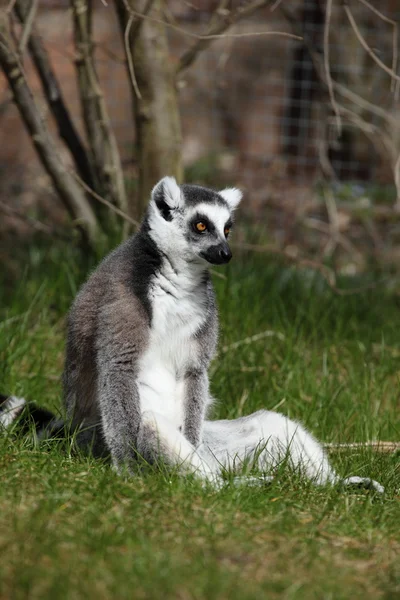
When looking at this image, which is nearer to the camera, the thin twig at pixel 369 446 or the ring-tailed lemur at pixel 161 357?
the ring-tailed lemur at pixel 161 357

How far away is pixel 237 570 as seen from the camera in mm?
2242

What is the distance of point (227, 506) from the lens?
2.73 m

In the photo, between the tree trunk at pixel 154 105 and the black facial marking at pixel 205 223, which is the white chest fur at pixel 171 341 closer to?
the black facial marking at pixel 205 223

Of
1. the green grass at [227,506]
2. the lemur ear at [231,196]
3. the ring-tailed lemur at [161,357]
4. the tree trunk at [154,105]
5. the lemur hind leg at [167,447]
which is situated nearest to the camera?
the green grass at [227,506]

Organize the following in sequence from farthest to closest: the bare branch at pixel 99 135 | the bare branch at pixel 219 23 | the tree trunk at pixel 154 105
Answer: the bare branch at pixel 99 135 → the tree trunk at pixel 154 105 → the bare branch at pixel 219 23

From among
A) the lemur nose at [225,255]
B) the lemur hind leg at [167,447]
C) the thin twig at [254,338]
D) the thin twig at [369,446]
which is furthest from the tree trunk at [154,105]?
the lemur hind leg at [167,447]

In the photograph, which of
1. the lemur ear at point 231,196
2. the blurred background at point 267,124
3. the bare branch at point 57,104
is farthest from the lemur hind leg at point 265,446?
the blurred background at point 267,124

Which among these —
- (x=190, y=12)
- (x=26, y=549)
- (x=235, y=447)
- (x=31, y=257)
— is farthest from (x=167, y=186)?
(x=190, y=12)

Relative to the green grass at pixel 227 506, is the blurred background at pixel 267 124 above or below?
above

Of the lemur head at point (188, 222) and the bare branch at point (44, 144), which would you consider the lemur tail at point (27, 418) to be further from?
the bare branch at point (44, 144)

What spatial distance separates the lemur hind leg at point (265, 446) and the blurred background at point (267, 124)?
3.85 metres

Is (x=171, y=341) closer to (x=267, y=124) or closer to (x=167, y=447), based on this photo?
(x=167, y=447)

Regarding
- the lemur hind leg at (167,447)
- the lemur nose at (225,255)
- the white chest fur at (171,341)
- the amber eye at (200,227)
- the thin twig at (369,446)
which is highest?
the amber eye at (200,227)

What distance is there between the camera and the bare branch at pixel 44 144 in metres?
4.66
